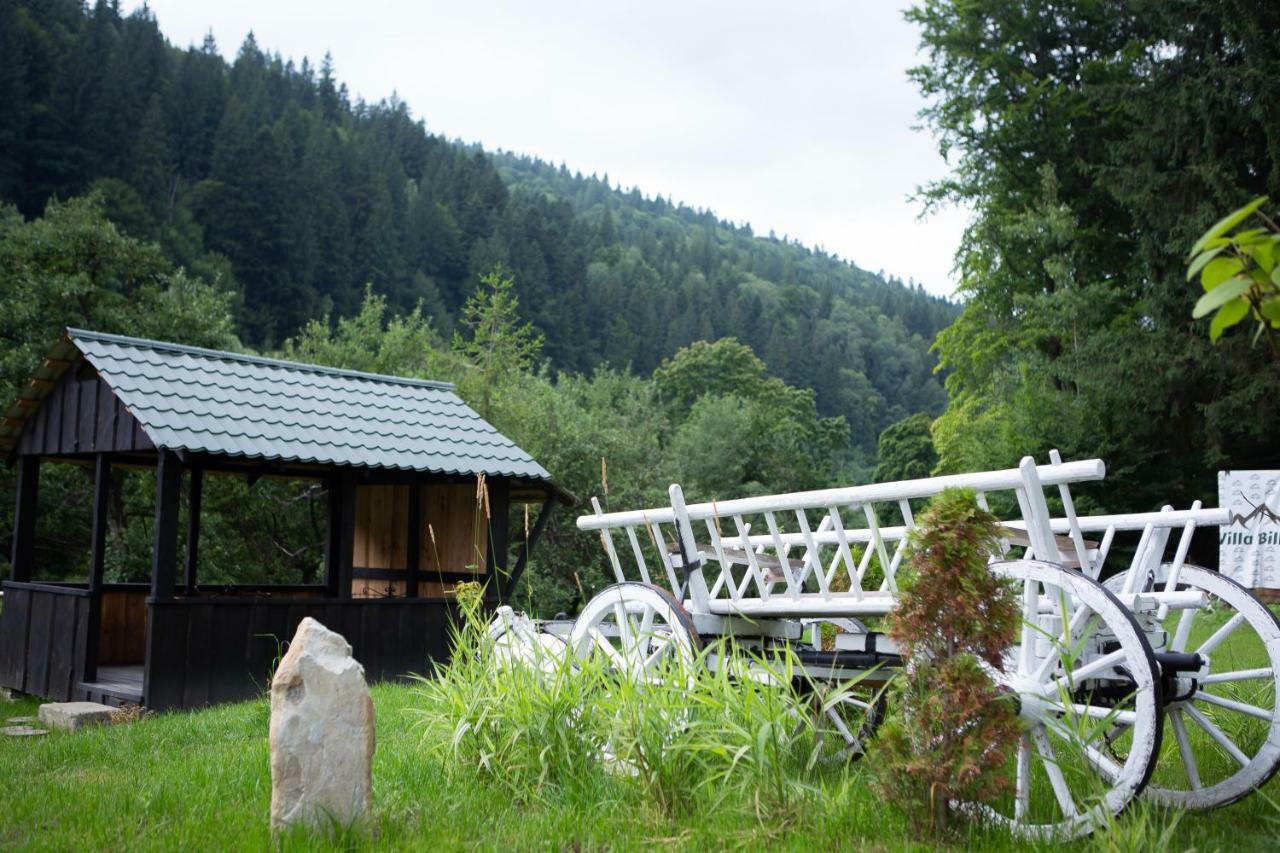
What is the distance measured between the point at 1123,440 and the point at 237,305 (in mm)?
32502

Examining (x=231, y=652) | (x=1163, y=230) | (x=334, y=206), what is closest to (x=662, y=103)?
(x=1163, y=230)

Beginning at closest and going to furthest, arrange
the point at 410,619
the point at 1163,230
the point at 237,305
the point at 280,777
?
the point at 280,777, the point at 410,619, the point at 1163,230, the point at 237,305

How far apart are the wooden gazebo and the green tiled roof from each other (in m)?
0.02

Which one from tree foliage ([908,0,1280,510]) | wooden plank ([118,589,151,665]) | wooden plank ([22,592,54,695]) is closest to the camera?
wooden plank ([22,592,54,695])

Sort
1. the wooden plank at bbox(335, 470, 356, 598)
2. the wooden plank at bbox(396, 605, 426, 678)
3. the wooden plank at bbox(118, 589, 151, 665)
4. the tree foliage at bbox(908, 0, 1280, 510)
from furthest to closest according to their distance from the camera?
the tree foliage at bbox(908, 0, 1280, 510) < the wooden plank at bbox(118, 589, 151, 665) < the wooden plank at bbox(396, 605, 426, 678) < the wooden plank at bbox(335, 470, 356, 598)

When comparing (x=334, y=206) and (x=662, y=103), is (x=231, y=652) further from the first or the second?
(x=334, y=206)

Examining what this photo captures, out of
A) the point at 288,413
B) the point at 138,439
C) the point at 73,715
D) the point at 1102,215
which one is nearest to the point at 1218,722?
the point at 73,715

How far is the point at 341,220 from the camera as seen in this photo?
171ft

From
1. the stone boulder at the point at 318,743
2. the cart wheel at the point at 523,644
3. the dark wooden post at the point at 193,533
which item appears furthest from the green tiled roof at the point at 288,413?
the stone boulder at the point at 318,743

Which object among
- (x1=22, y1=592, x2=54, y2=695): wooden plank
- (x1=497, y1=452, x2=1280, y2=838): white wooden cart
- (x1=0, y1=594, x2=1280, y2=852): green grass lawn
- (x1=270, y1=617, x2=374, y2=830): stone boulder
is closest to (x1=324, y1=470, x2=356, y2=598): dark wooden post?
(x1=22, y1=592, x2=54, y2=695): wooden plank

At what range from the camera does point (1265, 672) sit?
4895 millimetres

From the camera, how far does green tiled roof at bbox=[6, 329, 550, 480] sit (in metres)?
10.1

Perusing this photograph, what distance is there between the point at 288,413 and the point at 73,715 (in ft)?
12.1

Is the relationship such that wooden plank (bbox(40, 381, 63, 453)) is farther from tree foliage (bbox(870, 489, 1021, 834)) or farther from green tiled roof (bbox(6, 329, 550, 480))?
tree foliage (bbox(870, 489, 1021, 834))
